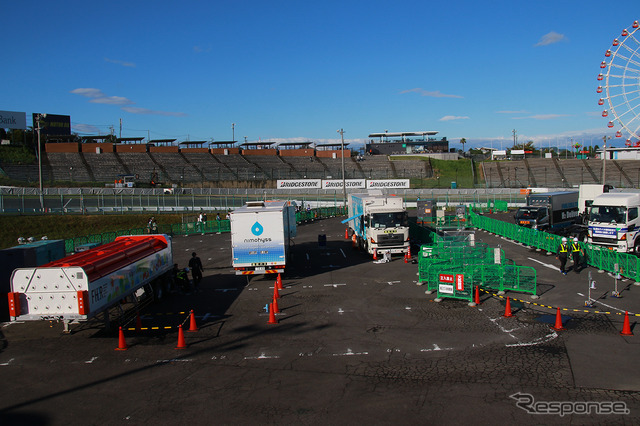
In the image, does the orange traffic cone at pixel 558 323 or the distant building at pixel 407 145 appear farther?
the distant building at pixel 407 145

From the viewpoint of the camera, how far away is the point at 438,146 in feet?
403

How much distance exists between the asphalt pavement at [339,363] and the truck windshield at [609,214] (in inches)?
256

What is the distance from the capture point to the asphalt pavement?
28.3ft

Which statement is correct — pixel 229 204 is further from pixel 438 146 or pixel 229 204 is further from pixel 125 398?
pixel 438 146

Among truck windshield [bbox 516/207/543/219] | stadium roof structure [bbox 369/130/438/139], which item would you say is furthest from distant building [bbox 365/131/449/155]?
truck windshield [bbox 516/207/543/219]

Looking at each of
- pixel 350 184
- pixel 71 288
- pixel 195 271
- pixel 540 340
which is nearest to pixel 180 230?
pixel 195 271

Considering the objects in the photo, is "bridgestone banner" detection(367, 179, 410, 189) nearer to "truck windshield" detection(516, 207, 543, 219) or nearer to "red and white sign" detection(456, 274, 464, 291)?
"truck windshield" detection(516, 207, 543, 219)

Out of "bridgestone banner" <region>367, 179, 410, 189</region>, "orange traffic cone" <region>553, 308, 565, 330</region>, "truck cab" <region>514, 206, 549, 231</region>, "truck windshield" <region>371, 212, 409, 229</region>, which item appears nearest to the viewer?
"orange traffic cone" <region>553, 308, 565, 330</region>

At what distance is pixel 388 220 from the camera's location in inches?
988

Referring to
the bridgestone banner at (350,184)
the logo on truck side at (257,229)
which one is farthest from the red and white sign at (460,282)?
the bridgestone banner at (350,184)

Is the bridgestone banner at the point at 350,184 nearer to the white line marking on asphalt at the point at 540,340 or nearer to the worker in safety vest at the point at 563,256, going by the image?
the worker in safety vest at the point at 563,256

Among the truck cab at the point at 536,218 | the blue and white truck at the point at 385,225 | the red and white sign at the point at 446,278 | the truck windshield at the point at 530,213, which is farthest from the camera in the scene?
the truck windshield at the point at 530,213

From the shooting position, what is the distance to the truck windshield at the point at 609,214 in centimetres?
2288

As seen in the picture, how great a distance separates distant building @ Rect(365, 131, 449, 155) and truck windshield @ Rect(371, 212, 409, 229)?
9342 cm
